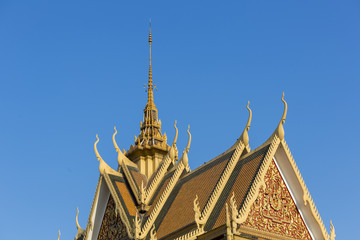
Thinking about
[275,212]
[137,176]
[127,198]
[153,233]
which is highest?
[137,176]

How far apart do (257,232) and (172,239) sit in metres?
3.49

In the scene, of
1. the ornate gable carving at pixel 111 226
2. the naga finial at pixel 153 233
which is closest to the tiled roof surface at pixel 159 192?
the ornate gable carving at pixel 111 226

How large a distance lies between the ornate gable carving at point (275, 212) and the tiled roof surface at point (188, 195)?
2.40m

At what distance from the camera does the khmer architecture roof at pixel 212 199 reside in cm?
2602

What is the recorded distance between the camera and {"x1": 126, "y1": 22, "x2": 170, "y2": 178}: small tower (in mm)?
34903

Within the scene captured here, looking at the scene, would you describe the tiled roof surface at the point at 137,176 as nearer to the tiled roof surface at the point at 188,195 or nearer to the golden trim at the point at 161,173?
the golden trim at the point at 161,173

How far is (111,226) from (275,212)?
7.50m

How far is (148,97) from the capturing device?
38.1 metres

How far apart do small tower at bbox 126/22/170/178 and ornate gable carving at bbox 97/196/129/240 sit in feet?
10.2

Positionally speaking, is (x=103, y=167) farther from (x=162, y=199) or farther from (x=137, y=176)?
(x=162, y=199)

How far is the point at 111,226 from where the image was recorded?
30859mm

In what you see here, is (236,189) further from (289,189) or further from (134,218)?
(134,218)

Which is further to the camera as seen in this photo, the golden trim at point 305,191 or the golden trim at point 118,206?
the golden trim at point 118,206

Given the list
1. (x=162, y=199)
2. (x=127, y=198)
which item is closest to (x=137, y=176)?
(x=127, y=198)
